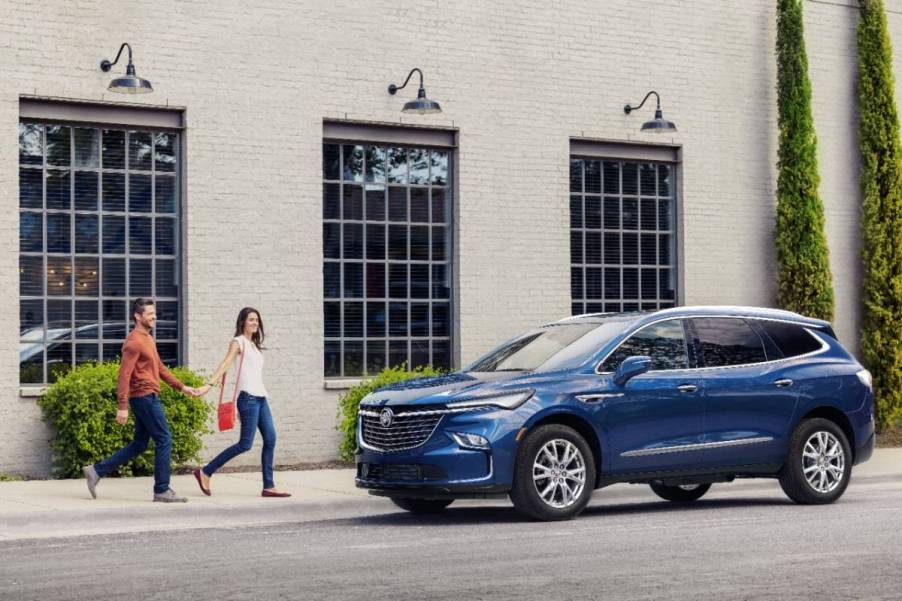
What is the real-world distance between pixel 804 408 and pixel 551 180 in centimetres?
640

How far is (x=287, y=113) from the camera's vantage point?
17.6m

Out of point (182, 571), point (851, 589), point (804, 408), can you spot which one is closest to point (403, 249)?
point (804, 408)

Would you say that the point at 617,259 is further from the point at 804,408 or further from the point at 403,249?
the point at 804,408

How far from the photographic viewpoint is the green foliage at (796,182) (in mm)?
21016

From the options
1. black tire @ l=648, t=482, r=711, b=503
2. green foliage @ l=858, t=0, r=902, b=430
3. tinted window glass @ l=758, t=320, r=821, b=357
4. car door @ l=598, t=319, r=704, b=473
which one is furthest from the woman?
green foliage @ l=858, t=0, r=902, b=430

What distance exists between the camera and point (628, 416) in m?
12.9

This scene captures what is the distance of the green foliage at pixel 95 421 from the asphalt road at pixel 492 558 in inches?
122

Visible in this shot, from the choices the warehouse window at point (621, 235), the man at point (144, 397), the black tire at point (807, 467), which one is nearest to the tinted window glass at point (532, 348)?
the black tire at point (807, 467)

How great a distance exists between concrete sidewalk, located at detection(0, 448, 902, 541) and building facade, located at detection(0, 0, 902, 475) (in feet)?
5.17

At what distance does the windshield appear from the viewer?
517 inches

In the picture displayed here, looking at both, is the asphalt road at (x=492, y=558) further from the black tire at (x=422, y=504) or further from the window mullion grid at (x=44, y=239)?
the window mullion grid at (x=44, y=239)

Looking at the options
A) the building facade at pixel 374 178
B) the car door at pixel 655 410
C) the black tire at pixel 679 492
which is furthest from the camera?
the building facade at pixel 374 178

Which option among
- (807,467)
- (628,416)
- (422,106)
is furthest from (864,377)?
(422,106)

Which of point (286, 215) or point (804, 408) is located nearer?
point (804, 408)
